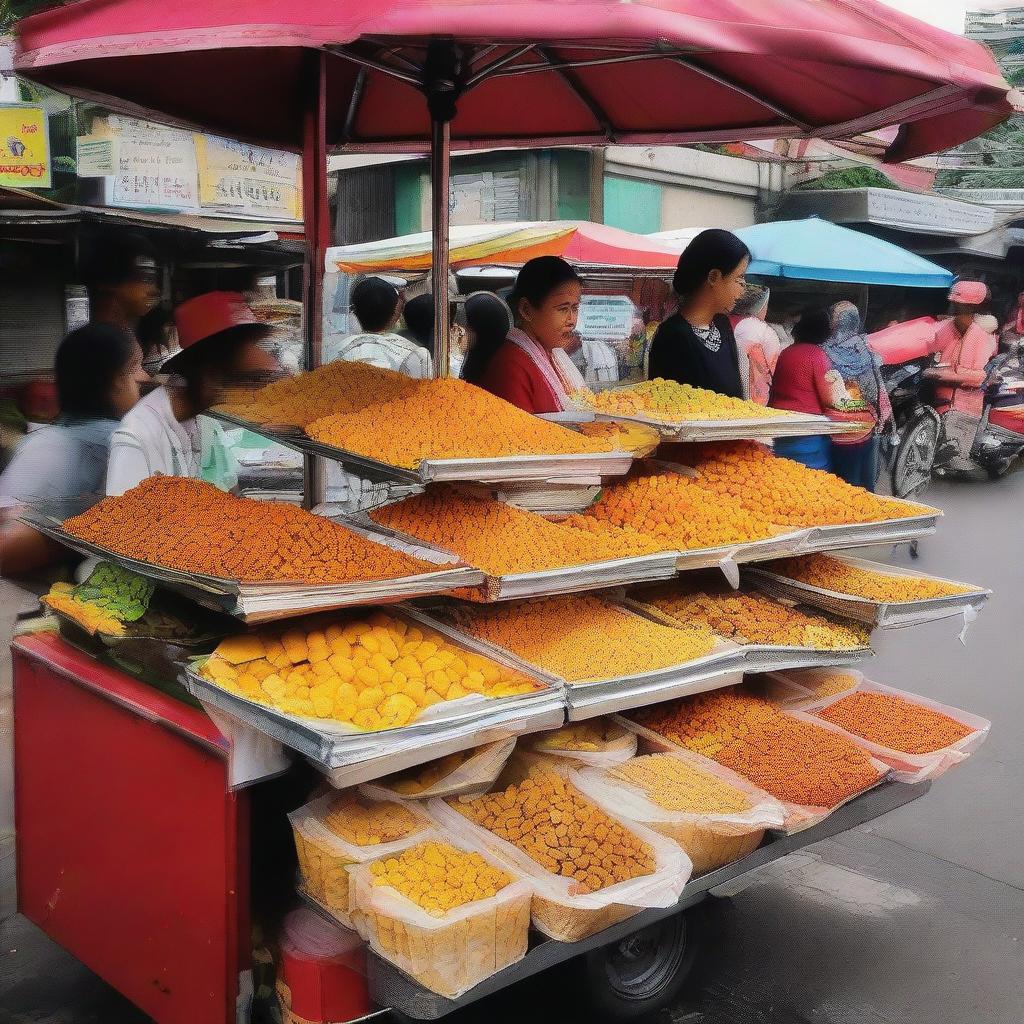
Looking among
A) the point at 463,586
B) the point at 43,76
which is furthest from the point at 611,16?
the point at 43,76

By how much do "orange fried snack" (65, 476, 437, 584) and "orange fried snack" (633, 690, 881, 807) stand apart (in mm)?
1050

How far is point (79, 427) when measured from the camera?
337 centimetres

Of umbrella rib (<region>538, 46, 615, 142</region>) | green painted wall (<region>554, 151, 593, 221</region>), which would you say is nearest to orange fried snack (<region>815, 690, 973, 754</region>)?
umbrella rib (<region>538, 46, 615, 142</region>)

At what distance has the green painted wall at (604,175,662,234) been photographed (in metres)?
12.5

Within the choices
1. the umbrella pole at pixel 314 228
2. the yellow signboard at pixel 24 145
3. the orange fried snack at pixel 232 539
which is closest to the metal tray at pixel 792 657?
the orange fried snack at pixel 232 539

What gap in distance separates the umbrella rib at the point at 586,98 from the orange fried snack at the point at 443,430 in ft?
4.88

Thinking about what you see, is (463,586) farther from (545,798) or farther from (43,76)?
(43,76)

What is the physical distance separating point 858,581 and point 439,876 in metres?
1.96

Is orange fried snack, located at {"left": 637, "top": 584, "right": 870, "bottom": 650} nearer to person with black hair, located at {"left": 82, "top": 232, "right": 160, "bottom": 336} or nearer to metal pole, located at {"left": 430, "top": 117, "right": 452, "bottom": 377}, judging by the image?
metal pole, located at {"left": 430, "top": 117, "right": 452, "bottom": 377}

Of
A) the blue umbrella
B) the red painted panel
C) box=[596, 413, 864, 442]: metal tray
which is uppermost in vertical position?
the blue umbrella

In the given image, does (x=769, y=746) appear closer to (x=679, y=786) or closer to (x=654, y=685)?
(x=679, y=786)

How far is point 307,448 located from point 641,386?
123 cm

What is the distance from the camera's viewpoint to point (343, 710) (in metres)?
2.26

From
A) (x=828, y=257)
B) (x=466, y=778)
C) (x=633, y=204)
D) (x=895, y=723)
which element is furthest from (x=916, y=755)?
(x=633, y=204)
